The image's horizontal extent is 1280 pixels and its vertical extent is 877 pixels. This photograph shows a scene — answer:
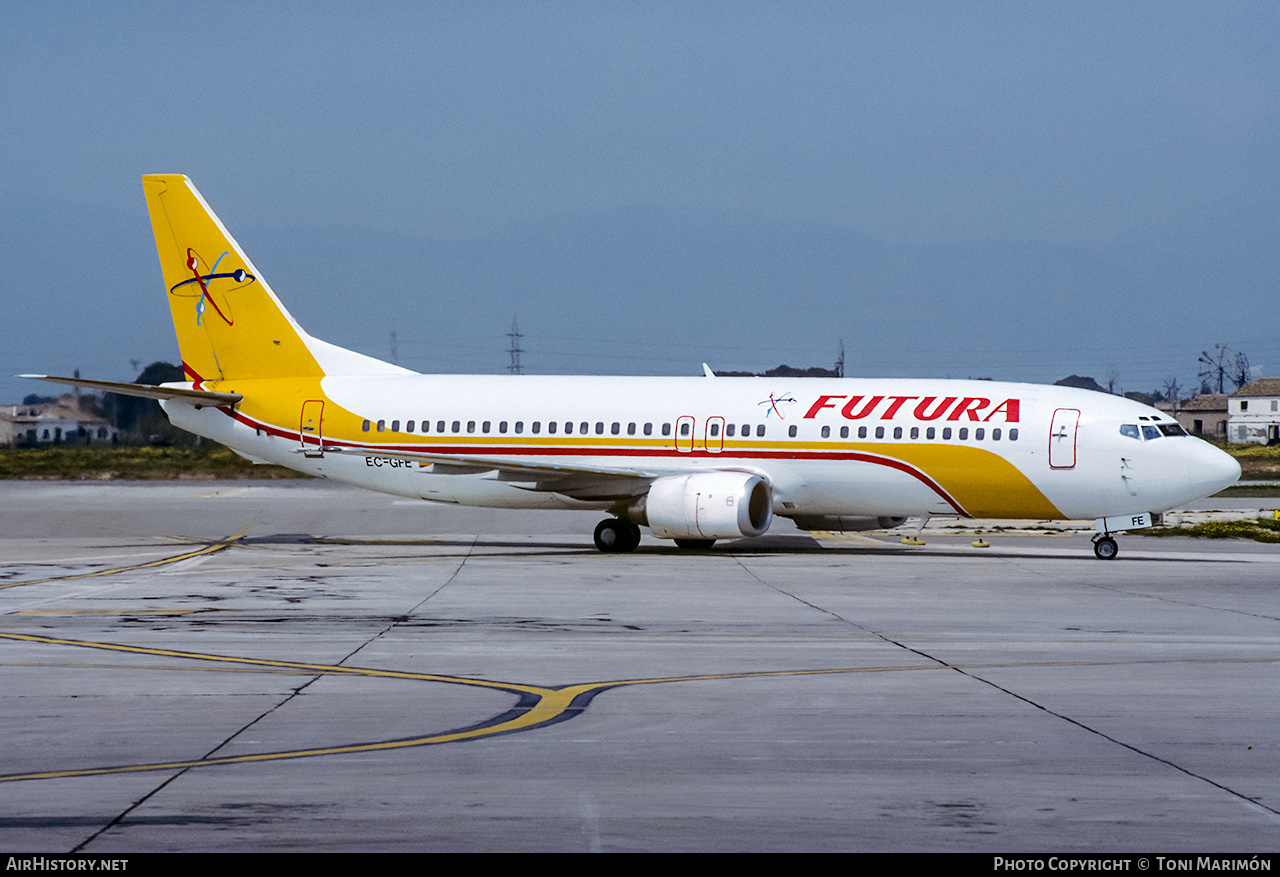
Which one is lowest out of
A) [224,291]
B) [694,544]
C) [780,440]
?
[694,544]

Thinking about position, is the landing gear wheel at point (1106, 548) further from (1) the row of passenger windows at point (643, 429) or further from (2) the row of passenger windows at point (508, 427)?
(2) the row of passenger windows at point (508, 427)

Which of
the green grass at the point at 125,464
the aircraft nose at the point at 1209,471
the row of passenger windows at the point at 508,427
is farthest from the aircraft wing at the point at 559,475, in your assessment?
the green grass at the point at 125,464

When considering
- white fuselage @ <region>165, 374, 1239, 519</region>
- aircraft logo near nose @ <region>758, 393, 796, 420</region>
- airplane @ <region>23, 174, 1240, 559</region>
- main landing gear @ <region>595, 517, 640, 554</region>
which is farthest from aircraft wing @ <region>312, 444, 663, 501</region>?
aircraft logo near nose @ <region>758, 393, 796, 420</region>

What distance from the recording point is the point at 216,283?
35094mm

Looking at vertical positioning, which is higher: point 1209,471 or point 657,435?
point 657,435

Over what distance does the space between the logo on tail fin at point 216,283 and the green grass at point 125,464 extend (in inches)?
1087

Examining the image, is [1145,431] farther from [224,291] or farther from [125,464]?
[125,464]

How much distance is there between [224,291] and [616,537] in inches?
480

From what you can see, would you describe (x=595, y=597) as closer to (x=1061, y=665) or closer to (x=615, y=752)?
(x=1061, y=665)

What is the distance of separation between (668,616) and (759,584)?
5.13m

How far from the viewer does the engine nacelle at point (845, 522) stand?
32.3 meters

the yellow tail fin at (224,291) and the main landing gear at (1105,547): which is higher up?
the yellow tail fin at (224,291)

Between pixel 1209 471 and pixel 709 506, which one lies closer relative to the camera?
pixel 1209 471

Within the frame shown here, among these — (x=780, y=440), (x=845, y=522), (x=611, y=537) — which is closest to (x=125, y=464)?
(x=611, y=537)
